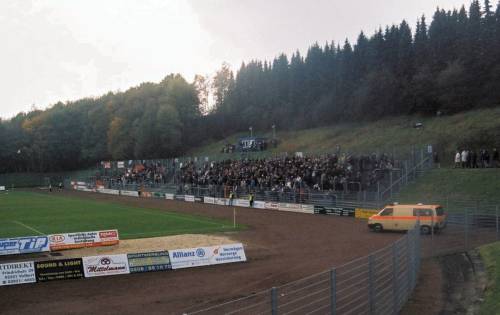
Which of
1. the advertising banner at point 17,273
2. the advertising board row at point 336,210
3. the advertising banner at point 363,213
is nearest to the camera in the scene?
the advertising banner at point 17,273

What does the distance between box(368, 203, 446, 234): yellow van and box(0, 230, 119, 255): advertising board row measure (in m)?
15.2

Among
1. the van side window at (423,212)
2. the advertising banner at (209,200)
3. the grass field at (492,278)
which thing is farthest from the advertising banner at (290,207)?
the grass field at (492,278)

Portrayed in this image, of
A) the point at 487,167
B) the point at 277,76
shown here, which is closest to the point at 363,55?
the point at 277,76

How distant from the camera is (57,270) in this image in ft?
60.5

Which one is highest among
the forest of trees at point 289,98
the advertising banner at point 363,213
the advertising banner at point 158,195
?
the forest of trees at point 289,98

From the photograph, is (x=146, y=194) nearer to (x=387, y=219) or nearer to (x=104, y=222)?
(x=104, y=222)

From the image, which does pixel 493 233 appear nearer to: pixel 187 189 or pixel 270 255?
pixel 270 255

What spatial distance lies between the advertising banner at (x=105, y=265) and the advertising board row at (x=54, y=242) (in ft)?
19.8

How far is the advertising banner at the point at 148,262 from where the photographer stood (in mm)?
19703

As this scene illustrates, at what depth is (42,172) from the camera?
120438 millimetres

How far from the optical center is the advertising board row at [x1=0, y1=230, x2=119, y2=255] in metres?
23.7

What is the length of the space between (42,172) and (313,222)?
98802 millimetres

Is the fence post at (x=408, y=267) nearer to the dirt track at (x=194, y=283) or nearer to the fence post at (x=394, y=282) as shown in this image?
the fence post at (x=394, y=282)

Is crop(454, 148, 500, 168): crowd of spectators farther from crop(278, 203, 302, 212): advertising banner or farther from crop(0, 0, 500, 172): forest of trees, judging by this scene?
crop(0, 0, 500, 172): forest of trees
